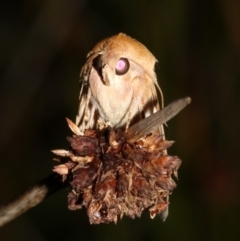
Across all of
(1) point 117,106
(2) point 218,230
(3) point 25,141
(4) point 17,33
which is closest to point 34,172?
(3) point 25,141

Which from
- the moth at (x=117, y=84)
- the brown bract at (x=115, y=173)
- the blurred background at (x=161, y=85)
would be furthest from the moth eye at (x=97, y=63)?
the blurred background at (x=161, y=85)

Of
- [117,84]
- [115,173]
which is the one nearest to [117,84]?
[117,84]

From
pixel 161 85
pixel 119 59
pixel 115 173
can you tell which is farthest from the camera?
pixel 161 85

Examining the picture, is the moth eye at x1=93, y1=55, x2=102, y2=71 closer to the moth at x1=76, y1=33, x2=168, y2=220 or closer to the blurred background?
A: the moth at x1=76, y1=33, x2=168, y2=220

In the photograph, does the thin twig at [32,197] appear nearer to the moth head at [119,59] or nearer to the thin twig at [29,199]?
the thin twig at [29,199]

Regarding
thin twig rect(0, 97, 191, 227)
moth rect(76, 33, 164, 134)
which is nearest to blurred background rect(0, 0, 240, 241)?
moth rect(76, 33, 164, 134)

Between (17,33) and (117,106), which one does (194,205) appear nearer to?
(17,33)

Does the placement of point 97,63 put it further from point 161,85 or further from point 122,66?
point 161,85
